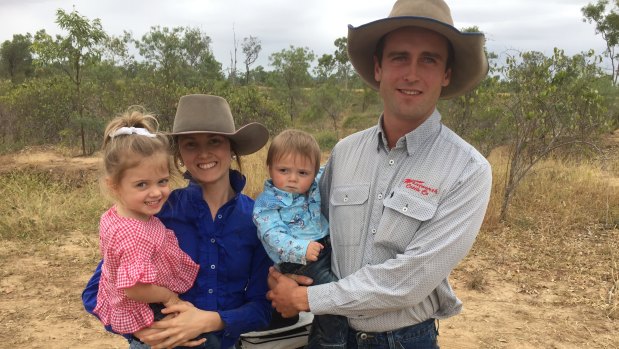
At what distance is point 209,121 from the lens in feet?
6.90

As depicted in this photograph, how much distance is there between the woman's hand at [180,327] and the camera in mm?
1906

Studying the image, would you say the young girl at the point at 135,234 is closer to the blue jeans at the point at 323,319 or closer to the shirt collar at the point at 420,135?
the blue jeans at the point at 323,319

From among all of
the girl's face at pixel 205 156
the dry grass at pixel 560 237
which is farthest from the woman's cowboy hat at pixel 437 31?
the dry grass at pixel 560 237

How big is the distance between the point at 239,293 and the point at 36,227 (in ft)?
17.7

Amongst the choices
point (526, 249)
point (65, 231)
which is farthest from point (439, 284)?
point (65, 231)

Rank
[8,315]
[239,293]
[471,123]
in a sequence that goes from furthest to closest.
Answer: [471,123] → [8,315] → [239,293]

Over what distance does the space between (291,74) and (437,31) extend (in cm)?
2358

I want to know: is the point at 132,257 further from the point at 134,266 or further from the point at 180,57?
the point at 180,57

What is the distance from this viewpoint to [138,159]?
1865 millimetres

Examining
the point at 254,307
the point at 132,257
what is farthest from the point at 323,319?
the point at 132,257

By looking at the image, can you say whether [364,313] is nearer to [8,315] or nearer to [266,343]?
[266,343]

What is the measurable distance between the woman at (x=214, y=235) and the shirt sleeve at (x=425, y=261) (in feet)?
1.53

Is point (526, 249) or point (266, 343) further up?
point (266, 343)

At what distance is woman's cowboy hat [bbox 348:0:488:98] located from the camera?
6.04 feet
